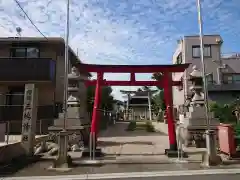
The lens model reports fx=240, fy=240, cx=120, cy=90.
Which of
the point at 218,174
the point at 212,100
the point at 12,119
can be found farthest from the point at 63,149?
the point at 212,100

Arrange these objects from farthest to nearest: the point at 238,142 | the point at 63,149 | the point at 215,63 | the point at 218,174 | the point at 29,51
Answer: the point at 215,63, the point at 29,51, the point at 238,142, the point at 63,149, the point at 218,174

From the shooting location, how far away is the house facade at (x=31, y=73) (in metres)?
18.8

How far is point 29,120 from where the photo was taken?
11203 mm

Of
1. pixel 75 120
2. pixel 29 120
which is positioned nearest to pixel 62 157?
pixel 29 120

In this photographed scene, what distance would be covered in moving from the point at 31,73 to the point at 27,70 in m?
0.41

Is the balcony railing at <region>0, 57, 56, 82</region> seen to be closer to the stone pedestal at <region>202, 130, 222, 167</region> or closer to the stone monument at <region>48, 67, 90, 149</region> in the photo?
the stone monument at <region>48, 67, 90, 149</region>

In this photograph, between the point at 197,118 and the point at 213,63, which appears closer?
the point at 197,118

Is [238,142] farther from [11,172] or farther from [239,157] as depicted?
[11,172]

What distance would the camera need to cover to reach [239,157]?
1030 centimetres

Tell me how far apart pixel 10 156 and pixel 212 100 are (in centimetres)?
2511

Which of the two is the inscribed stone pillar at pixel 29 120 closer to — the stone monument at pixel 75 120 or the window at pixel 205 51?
the stone monument at pixel 75 120

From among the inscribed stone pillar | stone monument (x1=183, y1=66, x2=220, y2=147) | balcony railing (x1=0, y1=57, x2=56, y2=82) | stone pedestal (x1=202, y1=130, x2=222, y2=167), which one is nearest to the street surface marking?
stone pedestal (x1=202, y1=130, x2=222, y2=167)

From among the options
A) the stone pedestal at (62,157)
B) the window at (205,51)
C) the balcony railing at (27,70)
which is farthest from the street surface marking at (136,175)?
the window at (205,51)

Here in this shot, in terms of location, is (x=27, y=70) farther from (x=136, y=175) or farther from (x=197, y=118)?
(x=136, y=175)
